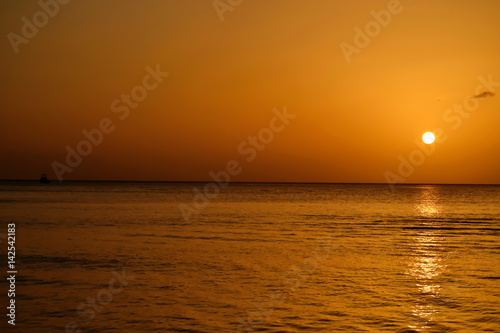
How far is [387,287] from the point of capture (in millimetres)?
19141

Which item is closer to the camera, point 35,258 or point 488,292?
point 488,292

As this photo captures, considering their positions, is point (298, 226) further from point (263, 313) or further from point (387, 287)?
point (263, 313)

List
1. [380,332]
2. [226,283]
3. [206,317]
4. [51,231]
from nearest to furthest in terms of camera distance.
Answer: [380,332], [206,317], [226,283], [51,231]

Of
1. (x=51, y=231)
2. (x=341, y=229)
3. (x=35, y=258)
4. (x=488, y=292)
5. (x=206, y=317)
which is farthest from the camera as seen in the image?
(x=341, y=229)

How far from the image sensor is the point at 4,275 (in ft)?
68.0

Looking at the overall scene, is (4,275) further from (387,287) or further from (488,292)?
(488,292)

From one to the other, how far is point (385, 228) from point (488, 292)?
26108mm

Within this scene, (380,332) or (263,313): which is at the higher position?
(263,313)

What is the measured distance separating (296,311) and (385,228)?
3016cm

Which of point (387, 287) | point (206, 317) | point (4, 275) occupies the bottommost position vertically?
point (206, 317)

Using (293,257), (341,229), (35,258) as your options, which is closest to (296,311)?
(293,257)

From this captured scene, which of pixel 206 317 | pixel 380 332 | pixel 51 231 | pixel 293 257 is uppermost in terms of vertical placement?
pixel 51 231

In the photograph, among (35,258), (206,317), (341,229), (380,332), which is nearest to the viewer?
(380,332)

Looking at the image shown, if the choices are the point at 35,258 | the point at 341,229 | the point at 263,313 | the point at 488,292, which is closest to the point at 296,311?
the point at 263,313
